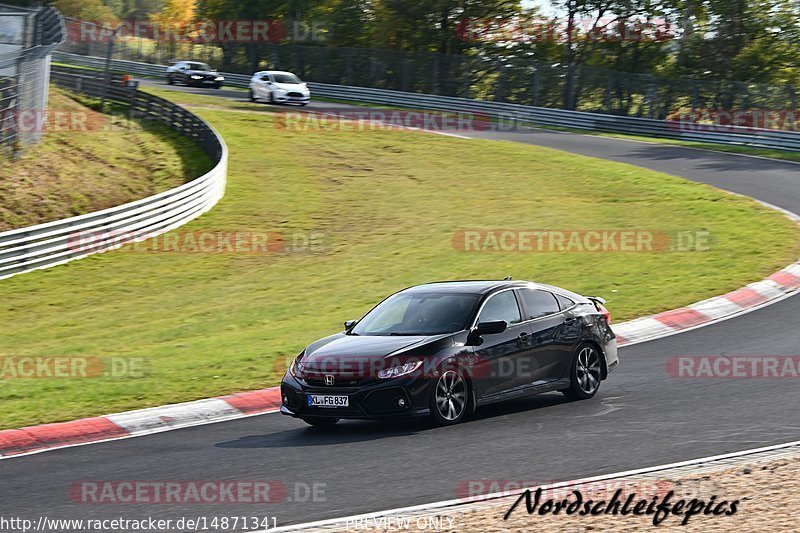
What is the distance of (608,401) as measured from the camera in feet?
37.3

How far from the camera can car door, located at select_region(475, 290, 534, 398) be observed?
1073cm

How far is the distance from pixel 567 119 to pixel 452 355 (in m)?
38.2

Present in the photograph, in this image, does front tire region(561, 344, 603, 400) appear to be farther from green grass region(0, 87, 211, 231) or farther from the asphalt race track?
green grass region(0, 87, 211, 231)

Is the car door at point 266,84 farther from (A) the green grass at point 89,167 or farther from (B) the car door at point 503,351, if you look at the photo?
(B) the car door at point 503,351

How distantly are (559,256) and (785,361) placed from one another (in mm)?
9469

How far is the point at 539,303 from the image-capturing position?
460 inches

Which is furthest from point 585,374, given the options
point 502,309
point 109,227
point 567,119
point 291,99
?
point 291,99

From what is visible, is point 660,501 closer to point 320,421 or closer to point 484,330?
point 484,330

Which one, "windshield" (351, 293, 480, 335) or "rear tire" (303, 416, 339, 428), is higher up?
"windshield" (351, 293, 480, 335)

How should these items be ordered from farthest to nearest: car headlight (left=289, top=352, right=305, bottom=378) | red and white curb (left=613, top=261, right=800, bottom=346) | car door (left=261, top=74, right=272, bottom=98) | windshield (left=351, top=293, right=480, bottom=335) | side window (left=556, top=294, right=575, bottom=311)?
car door (left=261, top=74, right=272, bottom=98) → red and white curb (left=613, top=261, right=800, bottom=346) → side window (left=556, top=294, right=575, bottom=311) → windshield (left=351, top=293, right=480, bottom=335) → car headlight (left=289, top=352, right=305, bottom=378)

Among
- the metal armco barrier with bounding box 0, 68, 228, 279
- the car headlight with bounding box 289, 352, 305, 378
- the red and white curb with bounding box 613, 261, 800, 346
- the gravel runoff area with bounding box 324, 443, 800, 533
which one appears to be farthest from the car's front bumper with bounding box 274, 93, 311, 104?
the gravel runoff area with bounding box 324, 443, 800, 533

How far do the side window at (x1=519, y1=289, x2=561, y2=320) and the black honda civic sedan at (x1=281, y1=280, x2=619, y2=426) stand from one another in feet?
0.04

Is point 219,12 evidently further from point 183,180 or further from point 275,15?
point 183,180

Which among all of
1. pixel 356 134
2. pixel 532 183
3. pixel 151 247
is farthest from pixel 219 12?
pixel 151 247
